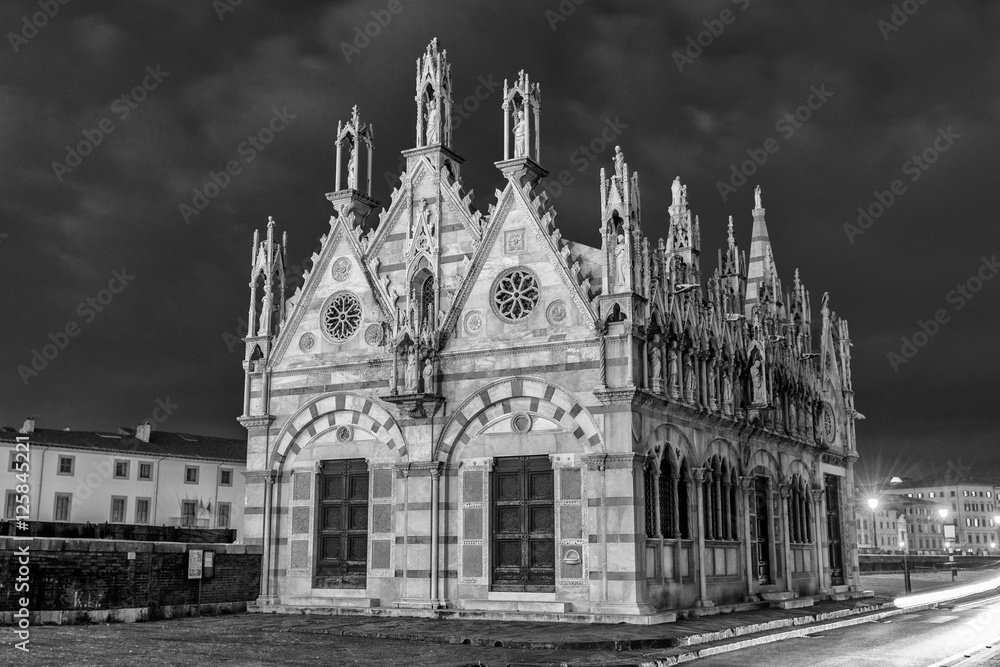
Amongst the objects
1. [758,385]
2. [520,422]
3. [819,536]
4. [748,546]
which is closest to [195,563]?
[520,422]

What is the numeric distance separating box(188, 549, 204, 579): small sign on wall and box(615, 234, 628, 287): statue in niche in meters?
13.6

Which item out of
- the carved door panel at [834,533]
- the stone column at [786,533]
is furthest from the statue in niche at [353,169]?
the carved door panel at [834,533]

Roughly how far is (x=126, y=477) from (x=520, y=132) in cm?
6017

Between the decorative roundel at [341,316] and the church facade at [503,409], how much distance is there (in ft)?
0.15

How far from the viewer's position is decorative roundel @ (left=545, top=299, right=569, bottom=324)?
26969mm

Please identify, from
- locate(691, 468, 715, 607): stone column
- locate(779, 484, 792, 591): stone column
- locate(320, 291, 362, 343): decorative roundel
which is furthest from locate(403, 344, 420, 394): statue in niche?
locate(779, 484, 792, 591): stone column

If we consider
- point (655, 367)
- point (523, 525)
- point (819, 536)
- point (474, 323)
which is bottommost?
point (819, 536)

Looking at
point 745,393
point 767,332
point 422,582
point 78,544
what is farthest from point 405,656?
point 767,332

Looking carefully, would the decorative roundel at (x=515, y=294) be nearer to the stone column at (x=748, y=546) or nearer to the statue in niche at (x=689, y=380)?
the statue in niche at (x=689, y=380)

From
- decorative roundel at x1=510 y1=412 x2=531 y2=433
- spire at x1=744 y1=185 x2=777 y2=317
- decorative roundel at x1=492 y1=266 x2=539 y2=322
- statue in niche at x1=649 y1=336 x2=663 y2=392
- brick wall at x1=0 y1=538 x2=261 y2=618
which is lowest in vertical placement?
brick wall at x1=0 y1=538 x2=261 y2=618

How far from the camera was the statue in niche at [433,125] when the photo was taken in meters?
30.9

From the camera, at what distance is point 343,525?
95.8 ft

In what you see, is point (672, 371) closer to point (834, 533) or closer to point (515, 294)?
point (515, 294)

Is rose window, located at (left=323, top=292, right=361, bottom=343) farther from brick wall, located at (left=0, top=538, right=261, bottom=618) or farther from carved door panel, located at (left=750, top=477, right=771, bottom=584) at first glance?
carved door panel, located at (left=750, top=477, right=771, bottom=584)
